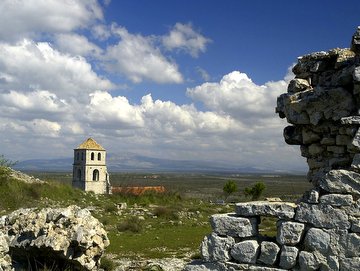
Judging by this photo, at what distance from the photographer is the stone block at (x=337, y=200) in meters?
7.23

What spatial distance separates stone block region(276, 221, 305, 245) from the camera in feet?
24.4

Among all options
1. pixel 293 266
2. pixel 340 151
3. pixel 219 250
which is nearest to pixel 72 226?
pixel 219 250

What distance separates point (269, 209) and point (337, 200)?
3.79 feet

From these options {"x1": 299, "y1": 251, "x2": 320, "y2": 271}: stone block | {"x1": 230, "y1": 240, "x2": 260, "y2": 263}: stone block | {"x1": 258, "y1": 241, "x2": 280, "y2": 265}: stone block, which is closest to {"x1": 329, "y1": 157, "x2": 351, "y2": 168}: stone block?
{"x1": 299, "y1": 251, "x2": 320, "y2": 271}: stone block

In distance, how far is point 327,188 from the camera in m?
7.44

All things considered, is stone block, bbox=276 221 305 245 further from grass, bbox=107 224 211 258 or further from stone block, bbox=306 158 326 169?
grass, bbox=107 224 211 258

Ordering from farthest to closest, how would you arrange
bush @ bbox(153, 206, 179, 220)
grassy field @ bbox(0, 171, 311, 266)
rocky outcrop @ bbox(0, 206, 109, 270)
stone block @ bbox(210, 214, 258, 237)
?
bush @ bbox(153, 206, 179, 220)
grassy field @ bbox(0, 171, 311, 266)
rocky outcrop @ bbox(0, 206, 109, 270)
stone block @ bbox(210, 214, 258, 237)

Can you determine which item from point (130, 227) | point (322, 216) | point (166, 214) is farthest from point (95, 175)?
point (322, 216)

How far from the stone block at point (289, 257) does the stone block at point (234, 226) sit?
64cm

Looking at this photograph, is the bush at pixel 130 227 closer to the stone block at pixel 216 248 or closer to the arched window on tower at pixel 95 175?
the stone block at pixel 216 248

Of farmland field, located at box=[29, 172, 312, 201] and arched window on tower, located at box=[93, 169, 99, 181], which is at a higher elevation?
arched window on tower, located at box=[93, 169, 99, 181]

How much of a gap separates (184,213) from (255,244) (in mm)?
20585

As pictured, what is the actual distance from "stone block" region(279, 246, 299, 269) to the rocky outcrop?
199 inches

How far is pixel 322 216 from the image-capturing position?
24.1 feet
